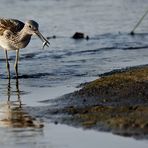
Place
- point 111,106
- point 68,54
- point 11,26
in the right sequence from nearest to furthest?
point 111,106, point 11,26, point 68,54

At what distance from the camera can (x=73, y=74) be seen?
15.9 meters

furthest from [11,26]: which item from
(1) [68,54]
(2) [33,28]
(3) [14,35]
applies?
(1) [68,54]

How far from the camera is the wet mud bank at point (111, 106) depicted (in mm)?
10312

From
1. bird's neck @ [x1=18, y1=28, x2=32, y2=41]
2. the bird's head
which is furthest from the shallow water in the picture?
the bird's head

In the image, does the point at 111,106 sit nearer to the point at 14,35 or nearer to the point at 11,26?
the point at 14,35

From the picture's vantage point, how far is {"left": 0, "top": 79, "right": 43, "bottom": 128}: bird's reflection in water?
1102cm

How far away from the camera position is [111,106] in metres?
11.5

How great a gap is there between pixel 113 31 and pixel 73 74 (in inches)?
298

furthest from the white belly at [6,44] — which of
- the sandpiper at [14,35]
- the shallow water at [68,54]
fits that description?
the shallow water at [68,54]

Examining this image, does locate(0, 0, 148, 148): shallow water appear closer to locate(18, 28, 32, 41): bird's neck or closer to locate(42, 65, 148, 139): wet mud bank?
locate(42, 65, 148, 139): wet mud bank

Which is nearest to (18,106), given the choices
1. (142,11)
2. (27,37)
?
(27,37)

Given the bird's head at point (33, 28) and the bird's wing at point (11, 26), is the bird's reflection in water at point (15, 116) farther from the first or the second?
the bird's wing at point (11, 26)

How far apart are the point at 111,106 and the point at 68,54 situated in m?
7.81

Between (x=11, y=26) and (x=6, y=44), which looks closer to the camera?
(x=6, y=44)
